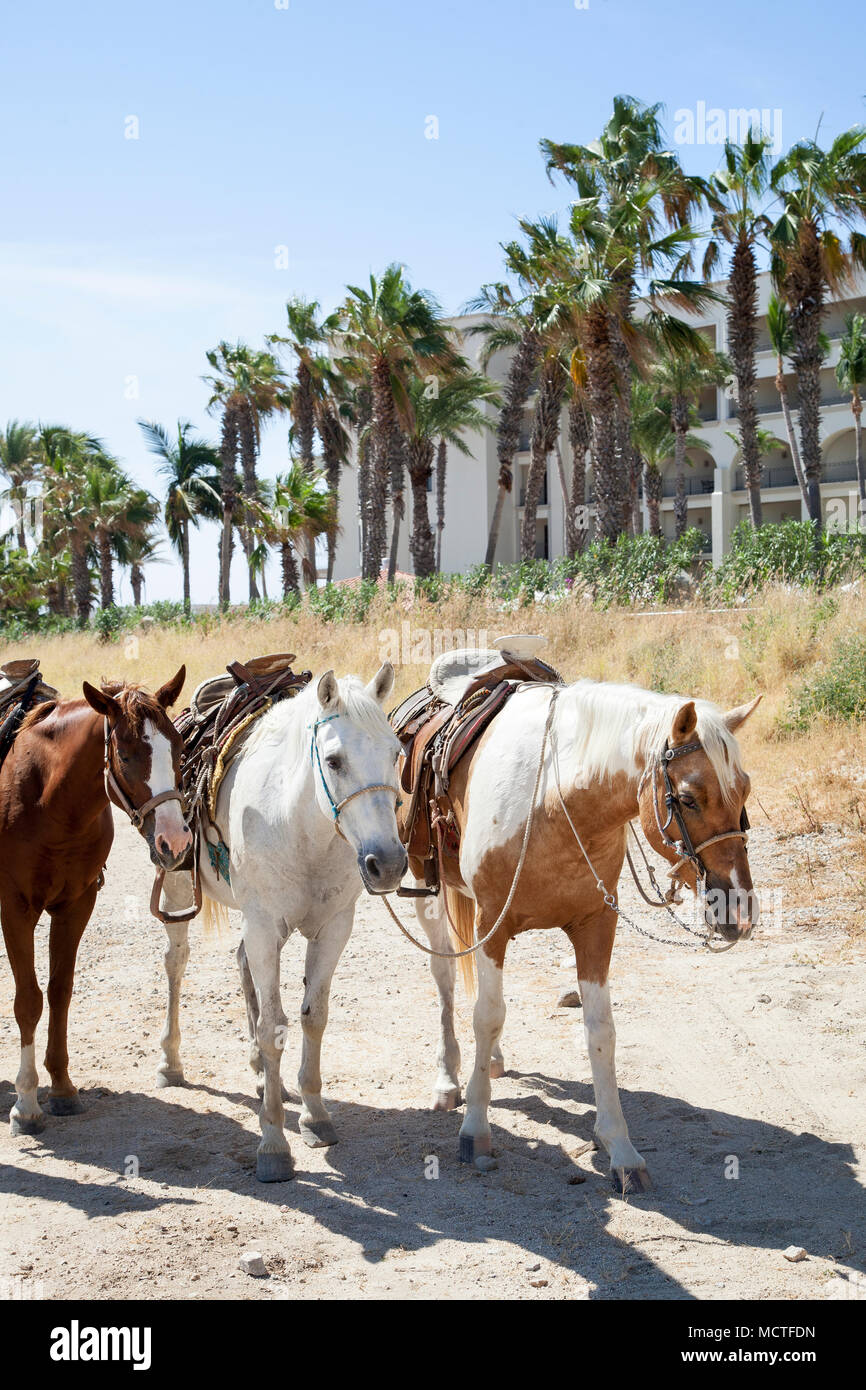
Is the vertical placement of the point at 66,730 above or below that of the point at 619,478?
below

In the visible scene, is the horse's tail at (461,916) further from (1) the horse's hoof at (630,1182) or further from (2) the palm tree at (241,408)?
(2) the palm tree at (241,408)

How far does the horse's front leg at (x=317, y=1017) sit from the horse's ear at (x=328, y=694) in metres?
1.01

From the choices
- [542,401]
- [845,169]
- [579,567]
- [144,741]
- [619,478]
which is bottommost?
[144,741]

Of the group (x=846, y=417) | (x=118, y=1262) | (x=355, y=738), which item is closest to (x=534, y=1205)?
(x=118, y=1262)

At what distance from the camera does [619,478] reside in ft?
69.8

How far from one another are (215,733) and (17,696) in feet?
3.36

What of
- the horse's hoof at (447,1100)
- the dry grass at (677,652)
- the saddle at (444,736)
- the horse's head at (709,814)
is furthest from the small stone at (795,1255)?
the dry grass at (677,652)

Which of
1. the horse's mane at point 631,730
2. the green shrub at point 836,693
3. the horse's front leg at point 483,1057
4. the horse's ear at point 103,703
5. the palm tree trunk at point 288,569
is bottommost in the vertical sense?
the horse's front leg at point 483,1057

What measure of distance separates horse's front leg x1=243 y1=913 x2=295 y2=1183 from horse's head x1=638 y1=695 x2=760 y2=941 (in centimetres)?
165

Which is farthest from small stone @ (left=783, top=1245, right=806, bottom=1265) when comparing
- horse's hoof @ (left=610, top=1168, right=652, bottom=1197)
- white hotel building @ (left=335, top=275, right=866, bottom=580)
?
white hotel building @ (left=335, top=275, right=866, bottom=580)

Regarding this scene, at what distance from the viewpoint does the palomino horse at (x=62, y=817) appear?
4.17 meters

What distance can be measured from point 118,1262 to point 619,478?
1945 centimetres

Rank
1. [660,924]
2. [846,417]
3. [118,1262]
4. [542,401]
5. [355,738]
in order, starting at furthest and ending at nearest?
[846,417] → [542,401] → [660,924] → [355,738] → [118,1262]

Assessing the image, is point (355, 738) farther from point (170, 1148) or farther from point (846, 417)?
point (846, 417)
